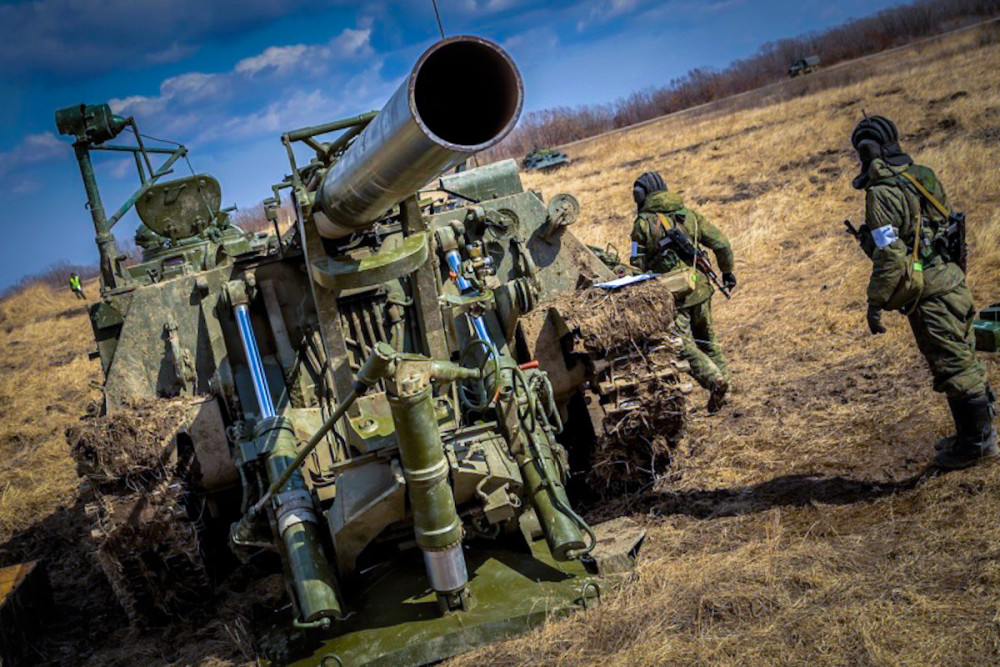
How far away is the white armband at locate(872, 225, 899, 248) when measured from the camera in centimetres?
Result: 526

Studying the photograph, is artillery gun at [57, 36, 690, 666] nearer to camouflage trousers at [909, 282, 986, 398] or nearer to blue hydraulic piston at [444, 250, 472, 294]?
blue hydraulic piston at [444, 250, 472, 294]

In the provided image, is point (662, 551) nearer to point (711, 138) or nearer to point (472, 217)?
point (472, 217)

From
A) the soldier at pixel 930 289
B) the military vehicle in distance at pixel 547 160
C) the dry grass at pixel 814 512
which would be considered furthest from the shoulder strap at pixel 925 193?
the military vehicle in distance at pixel 547 160

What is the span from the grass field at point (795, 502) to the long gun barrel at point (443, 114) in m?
2.39

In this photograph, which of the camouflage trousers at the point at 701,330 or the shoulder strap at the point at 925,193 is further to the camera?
the camouflage trousers at the point at 701,330

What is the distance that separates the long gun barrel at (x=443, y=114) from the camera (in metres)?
3.11

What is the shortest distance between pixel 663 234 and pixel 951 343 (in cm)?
319

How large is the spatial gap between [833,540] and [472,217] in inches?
136

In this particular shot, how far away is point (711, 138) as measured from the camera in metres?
24.4

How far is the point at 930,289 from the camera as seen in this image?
5.30m

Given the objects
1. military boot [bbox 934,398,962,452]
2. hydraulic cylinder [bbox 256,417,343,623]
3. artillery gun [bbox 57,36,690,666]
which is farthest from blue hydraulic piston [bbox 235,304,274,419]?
military boot [bbox 934,398,962,452]

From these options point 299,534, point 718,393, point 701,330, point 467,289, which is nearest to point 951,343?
point 718,393

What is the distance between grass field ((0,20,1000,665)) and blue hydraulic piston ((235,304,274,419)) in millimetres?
1374

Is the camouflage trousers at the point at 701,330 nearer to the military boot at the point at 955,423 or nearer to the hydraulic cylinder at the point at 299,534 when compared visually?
the military boot at the point at 955,423
